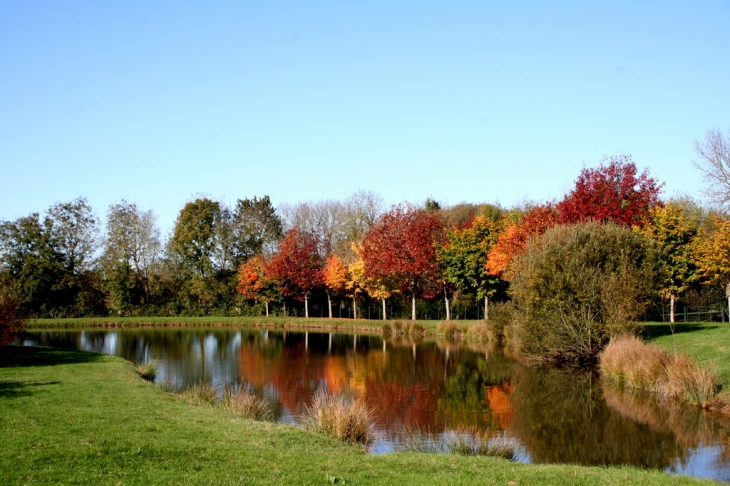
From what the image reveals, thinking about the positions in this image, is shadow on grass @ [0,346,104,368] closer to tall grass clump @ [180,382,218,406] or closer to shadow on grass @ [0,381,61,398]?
shadow on grass @ [0,381,61,398]

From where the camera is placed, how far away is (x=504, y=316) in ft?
126

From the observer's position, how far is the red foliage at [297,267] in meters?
61.0

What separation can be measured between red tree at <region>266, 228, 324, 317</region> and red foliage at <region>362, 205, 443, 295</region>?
8.54m

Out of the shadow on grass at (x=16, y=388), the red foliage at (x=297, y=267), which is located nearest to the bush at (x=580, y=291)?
the shadow on grass at (x=16, y=388)

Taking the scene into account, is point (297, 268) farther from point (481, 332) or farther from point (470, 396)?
point (470, 396)

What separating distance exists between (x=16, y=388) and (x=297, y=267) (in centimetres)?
4484

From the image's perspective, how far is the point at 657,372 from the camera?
21.2 meters

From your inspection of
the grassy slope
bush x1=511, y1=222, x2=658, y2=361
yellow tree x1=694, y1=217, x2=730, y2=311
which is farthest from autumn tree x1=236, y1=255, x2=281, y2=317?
yellow tree x1=694, y1=217, x2=730, y2=311

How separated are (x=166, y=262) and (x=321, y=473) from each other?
6507cm

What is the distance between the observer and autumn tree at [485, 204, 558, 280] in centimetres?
4112

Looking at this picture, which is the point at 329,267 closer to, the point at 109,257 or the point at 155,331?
the point at 155,331

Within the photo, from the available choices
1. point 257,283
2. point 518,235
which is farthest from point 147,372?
point 257,283

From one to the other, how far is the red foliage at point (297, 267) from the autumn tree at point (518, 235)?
2105cm

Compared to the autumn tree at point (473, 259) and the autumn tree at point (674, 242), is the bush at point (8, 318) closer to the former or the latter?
the autumn tree at point (473, 259)
